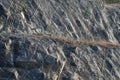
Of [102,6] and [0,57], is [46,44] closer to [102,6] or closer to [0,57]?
[0,57]

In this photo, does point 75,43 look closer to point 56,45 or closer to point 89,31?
point 56,45

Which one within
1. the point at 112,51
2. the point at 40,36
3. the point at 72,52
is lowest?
the point at 112,51

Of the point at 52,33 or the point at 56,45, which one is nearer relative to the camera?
the point at 56,45

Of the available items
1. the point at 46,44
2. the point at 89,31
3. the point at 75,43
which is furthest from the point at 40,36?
the point at 89,31

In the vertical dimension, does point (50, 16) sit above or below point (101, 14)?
above

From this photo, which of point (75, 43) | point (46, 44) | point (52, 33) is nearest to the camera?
point (46, 44)

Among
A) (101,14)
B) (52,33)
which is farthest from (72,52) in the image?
(101,14)

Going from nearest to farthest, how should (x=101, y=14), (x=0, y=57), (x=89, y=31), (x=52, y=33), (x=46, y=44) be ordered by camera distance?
(x=0, y=57) < (x=46, y=44) < (x=52, y=33) < (x=89, y=31) < (x=101, y=14)
